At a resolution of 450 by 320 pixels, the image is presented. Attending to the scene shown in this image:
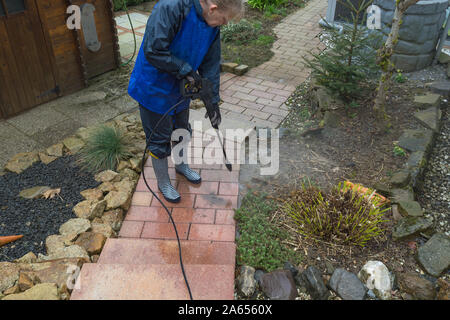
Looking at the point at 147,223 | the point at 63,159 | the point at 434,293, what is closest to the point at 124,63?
the point at 63,159

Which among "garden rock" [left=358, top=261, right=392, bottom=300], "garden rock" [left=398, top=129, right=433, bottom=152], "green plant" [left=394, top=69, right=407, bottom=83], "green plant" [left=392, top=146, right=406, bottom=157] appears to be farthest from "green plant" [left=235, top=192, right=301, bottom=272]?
"green plant" [left=394, top=69, right=407, bottom=83]

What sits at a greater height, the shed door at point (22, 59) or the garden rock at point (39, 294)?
the shed door at point (22, 59)

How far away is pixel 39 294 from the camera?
228 centimetres

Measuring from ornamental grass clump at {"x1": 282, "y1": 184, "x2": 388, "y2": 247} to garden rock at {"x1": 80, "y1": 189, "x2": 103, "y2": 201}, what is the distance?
1542 millimetres

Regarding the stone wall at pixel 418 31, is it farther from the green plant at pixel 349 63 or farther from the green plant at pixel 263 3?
the green plant at pixel 263 3

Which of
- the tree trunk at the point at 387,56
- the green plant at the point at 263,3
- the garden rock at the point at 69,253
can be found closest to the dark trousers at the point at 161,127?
the garden rock at the point at 69,253

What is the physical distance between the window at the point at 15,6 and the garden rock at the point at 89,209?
232 cm

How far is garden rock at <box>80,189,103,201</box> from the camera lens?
3.24 m

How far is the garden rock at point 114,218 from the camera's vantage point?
10.0ft

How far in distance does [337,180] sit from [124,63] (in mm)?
3739

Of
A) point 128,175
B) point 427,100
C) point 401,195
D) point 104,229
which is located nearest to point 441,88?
point 427,100

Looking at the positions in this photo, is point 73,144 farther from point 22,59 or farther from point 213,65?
point 213,65

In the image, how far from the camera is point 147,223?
310 cm
